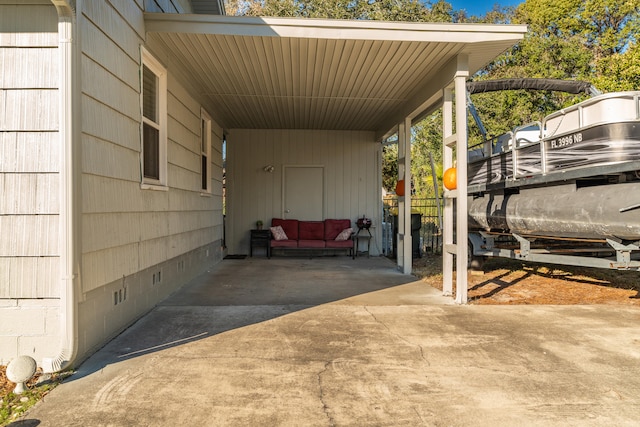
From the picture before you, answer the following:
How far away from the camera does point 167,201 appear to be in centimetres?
476

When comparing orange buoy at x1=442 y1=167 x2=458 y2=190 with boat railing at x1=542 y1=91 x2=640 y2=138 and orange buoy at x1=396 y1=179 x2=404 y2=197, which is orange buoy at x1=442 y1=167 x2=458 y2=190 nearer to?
boat railing at x1=542 y1=91 x2=640 y2=138

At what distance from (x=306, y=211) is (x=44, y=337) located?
676cm

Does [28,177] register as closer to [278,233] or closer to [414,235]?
[278,233]

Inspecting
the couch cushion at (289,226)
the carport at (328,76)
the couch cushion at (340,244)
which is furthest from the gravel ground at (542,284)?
the couch cushion at (289,226)

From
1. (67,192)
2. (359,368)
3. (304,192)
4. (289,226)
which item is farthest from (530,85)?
(67,192)

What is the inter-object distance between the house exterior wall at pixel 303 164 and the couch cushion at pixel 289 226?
27 centimetres

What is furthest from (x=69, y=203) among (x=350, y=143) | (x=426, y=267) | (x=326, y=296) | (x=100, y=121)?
(x=350, y=143)

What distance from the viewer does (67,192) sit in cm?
260

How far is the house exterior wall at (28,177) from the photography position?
2660 millimetres

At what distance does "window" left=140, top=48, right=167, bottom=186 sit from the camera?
4191mm

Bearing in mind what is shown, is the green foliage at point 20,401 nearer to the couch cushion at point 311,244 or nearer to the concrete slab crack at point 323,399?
the concrete slab crack at point 323,399

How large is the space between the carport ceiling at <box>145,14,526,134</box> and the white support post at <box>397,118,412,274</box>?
1.15 ft

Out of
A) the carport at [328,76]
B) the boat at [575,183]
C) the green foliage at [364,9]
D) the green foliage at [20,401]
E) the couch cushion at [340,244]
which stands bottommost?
the green foliage at [20,401]

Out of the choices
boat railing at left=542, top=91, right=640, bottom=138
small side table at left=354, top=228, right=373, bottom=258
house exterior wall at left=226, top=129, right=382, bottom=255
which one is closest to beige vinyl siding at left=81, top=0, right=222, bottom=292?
house exterior wall at left=226, top=129, right=382, bottom=255
